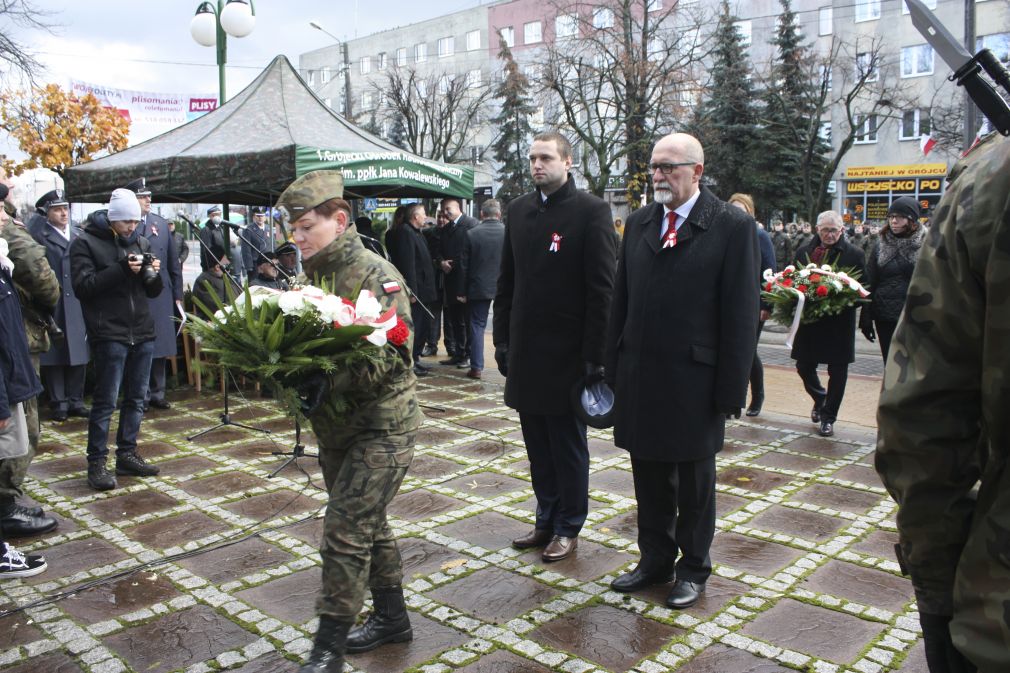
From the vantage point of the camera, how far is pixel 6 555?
4.68 m

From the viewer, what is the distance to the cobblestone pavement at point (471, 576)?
3719 mm

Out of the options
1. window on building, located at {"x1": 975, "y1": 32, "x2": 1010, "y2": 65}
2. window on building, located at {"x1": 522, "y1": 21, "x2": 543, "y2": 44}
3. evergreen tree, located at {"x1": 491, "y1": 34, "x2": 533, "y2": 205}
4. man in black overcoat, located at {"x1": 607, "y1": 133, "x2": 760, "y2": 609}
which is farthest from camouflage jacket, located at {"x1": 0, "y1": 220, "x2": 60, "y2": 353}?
window on building, located at {"x1": 522, "y1": 21, "x2": 543, "y2": 44}

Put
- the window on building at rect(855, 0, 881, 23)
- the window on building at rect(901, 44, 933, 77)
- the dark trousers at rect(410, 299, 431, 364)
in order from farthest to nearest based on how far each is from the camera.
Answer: the window on building at rect(855, 0, 881, 23) → the window on building at rect(901, 44, 933, 77) → the dark trousers at rect(410, 299, 431, 364)

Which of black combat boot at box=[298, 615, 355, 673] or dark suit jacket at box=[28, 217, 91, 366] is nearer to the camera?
black combat boot at box=[298, 615, 355, 673]

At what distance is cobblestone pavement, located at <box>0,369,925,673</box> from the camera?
372 cm

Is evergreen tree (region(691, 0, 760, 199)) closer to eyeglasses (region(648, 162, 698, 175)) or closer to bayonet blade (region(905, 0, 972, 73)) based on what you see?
eyeglasses (region(648, 162, 698, 175))

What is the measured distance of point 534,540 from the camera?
16.3ft

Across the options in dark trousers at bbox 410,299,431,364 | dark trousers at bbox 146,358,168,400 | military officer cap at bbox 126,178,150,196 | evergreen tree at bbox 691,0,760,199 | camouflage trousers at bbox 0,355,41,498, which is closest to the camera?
camouflage trousers at bbox 0,355,41,498

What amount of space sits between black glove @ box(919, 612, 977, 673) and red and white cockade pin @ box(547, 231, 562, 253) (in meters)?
3.16

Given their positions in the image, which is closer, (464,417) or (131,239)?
(131,239)

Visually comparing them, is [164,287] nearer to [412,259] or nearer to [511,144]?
[412,259]

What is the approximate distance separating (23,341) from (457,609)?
2707 mm

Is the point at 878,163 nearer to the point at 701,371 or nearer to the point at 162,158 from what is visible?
the point at 162,158

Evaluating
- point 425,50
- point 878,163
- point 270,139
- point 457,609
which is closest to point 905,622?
point 457,609
